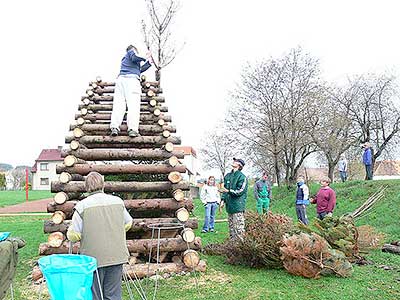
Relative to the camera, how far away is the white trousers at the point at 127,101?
951 cm

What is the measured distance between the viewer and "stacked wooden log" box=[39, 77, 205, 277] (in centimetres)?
775

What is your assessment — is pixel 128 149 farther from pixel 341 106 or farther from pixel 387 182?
pixel 341 106

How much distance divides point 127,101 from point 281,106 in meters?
14.7

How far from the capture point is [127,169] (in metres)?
8.72

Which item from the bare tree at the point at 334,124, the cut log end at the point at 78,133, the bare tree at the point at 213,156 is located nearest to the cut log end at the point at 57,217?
the cut log end at the point at 78,133

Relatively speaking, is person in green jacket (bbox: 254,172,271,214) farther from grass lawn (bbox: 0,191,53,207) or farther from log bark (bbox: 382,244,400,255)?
grass lawn (bbox: 0,191,53,207)

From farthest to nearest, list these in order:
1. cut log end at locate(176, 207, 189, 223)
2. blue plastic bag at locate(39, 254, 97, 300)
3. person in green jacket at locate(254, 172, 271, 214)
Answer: person in green jacket at locate(254, 172, 271, 214), cut log end at locate(176, 207, 189, 223), blue plastic bag at locate(39, 254, 97, 300)

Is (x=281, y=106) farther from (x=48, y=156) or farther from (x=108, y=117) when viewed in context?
(x=48, y=156)

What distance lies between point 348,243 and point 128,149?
188 inches

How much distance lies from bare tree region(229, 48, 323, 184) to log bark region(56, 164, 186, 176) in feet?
48.8

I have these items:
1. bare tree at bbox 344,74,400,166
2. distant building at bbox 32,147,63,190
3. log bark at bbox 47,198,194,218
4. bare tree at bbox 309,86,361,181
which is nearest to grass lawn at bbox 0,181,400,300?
log bark at bbox 47,198,194,218

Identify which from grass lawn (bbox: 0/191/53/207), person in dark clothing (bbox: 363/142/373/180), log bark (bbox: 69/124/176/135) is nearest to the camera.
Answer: log bark (bbox: 69/124/176/135)

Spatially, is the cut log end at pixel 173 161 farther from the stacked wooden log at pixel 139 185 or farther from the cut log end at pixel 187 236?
the cut log end at pixel 187 236

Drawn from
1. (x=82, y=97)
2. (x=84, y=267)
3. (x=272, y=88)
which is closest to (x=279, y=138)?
(x=272, y=88)
